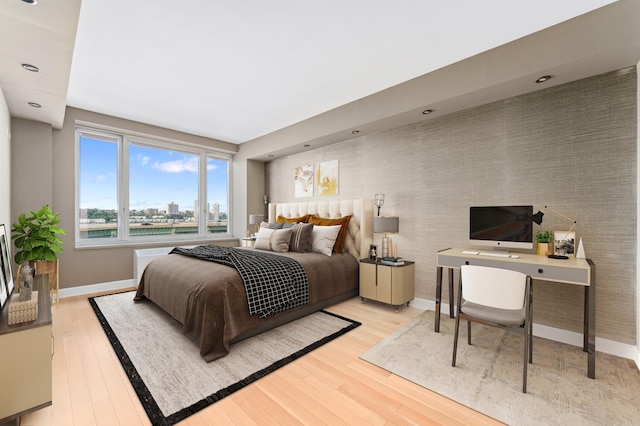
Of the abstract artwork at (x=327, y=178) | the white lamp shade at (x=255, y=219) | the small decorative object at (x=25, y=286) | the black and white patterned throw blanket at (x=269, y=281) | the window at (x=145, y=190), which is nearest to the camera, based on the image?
the small decorative object at (x=25, y=286)

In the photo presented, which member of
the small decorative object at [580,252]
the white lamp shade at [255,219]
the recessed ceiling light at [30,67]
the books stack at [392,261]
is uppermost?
the recessed ceiling light at [30,67]

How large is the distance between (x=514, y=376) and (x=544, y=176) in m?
1.87

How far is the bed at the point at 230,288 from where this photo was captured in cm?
231

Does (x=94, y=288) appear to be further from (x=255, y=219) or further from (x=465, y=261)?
(x=465, y=261)

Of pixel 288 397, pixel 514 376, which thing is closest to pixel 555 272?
pixel 514 376

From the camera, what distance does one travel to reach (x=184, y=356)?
227 cm

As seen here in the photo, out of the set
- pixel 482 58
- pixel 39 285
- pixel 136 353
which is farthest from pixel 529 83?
pixel 39 285

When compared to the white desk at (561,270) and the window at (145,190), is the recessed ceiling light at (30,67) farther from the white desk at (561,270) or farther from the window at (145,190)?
the white desk at (561,270)

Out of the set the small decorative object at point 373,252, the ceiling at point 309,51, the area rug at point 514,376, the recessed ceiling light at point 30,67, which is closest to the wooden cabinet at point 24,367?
the ceiling at point 309,51

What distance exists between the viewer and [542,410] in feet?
5.50

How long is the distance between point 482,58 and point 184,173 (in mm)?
5037

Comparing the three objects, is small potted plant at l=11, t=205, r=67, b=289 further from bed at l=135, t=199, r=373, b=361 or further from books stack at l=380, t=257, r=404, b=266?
books stack at l=380, t=257, r=404, b=266

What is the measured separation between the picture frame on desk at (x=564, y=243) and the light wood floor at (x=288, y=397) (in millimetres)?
1709

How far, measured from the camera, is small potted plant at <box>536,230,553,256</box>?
2.57 meters
